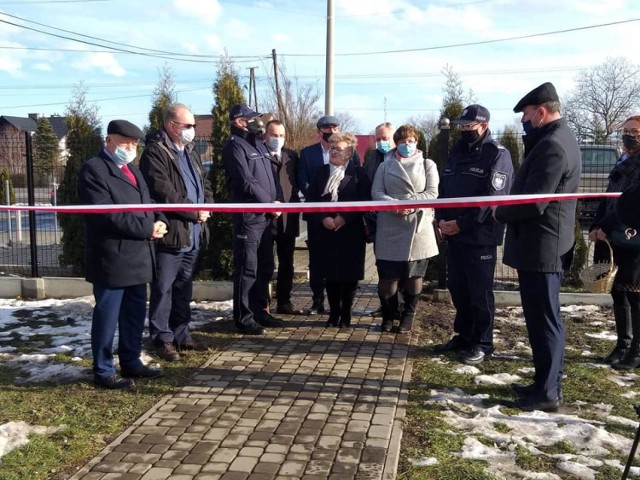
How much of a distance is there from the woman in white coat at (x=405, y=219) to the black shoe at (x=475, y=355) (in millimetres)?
890

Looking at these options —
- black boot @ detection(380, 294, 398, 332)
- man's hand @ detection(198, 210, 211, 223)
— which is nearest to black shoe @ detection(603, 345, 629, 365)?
black boot @ detection(380, 294, 398, 332)

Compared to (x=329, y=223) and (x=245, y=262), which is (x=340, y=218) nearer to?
(x=329, y=223)

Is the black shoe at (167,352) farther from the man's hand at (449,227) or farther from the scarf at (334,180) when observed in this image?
the man's hand at (449,227)

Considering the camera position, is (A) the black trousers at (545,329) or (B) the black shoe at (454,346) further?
(B) the black shoe at (454,346)

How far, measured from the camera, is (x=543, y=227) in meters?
4.37

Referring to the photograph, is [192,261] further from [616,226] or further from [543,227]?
[616,226]

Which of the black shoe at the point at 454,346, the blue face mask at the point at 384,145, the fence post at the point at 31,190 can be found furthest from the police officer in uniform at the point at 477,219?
the fence post at the point at 31,190

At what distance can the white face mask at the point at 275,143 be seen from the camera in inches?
275

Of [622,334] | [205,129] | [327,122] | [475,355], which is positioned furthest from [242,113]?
[205,129]

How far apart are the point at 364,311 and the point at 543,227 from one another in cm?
331

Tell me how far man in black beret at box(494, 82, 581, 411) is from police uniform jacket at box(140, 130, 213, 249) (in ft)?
8.60

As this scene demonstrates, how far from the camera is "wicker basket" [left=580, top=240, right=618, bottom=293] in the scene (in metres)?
5.56

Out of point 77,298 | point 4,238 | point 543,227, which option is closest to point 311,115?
point 4,238

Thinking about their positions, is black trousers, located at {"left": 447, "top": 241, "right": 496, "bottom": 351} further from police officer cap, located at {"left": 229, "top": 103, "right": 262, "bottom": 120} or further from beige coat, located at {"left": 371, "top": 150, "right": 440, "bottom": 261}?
police officer cap, located at {"left": 229, "top": 103, "right": 262, "bottom": 120}
